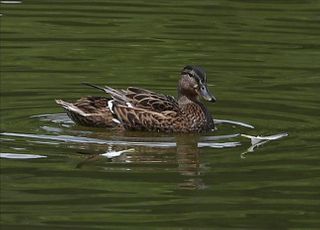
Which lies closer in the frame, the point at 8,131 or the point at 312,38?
the point at 8,131

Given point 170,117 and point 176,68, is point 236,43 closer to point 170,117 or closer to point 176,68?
point 176,68

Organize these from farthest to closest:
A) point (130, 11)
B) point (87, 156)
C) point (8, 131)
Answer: point (130, 11), point (8, 131), point (87, 156)

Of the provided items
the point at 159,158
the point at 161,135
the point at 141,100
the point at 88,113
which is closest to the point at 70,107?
the point at 88,113

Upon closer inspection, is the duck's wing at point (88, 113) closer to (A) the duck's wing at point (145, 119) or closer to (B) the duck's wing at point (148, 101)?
(A) the duck's wing at point (145, 119)

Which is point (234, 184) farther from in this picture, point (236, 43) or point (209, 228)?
point (236, 43)

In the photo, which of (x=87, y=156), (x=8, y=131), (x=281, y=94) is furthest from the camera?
(x=281, y=94)

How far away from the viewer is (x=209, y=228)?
11.2 metres

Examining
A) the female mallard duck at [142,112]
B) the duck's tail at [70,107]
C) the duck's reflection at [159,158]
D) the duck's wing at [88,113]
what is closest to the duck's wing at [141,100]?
the female mallard duck at [142,112]

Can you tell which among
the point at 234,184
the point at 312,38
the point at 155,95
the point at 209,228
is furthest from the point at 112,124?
the point at 312,38

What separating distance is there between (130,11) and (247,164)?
898 centimetres

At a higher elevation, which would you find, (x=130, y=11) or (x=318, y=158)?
(x=130, y=11)

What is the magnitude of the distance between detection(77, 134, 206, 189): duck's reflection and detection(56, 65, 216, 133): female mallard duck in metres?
0.55

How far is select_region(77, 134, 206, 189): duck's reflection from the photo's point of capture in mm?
13078

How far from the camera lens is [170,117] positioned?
15070 mm
